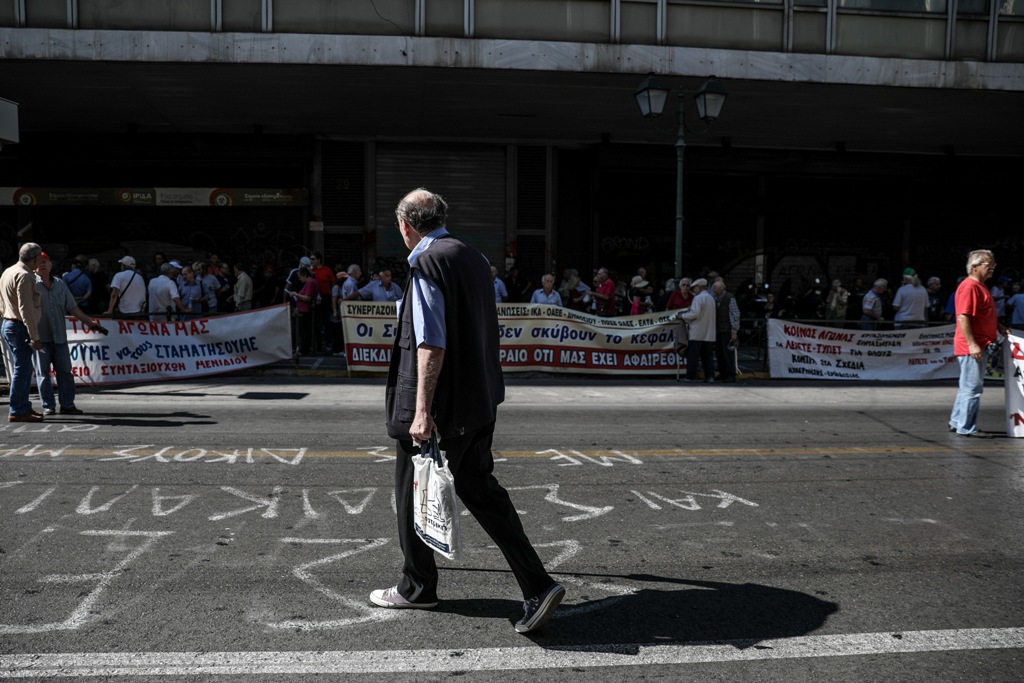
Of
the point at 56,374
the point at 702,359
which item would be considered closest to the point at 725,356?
the point at 702,359

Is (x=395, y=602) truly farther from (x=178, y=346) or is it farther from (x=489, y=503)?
(x=178, y=346)

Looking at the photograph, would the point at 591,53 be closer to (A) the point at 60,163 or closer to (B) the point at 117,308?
(B) the point at 117,308

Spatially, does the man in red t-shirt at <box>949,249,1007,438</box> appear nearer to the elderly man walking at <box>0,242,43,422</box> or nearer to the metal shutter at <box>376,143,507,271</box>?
the elderly man walking at <box>0,242,43,422</box>

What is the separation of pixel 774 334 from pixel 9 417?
38.0 ft

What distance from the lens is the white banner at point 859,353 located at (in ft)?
51.3

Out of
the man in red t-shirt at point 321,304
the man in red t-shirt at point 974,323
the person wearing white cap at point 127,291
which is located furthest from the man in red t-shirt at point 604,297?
the man in red t-shirt at point 974,323

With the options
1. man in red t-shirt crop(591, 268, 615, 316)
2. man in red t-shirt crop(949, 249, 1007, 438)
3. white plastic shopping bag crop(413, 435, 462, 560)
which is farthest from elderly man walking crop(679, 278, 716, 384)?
white plastic shopping bag crop(413, 435, 462, 560)

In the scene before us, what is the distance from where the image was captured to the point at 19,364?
9570 millimetres

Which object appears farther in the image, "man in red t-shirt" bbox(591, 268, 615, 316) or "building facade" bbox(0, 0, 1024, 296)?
"man in red t-shirt" bbox(591, 268, 615, 316)

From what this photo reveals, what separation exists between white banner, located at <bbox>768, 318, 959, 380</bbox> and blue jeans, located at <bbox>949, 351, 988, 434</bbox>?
6.34m

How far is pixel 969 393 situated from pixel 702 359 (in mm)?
6297

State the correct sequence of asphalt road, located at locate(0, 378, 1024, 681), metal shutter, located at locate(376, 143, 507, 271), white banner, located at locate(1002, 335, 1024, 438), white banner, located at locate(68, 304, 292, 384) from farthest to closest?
1. metal shutter, located at locate(376, 143, 507, 271)
2. white banner, located at locate(68, 304, 292, 384)
3. white banner, located at locate(1002, 335, 1024, 438)
4. asphalt road, located at locate(0, 378, 1024, 681)

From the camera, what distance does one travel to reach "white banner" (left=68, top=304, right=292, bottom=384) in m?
13.2

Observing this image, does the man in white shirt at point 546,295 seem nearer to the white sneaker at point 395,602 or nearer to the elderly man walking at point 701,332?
the elderly man walking at point 701,332
